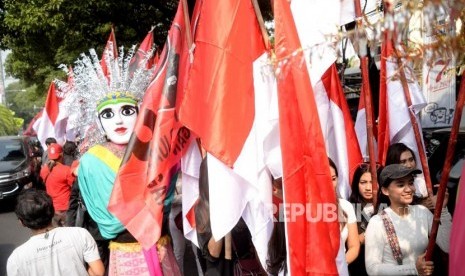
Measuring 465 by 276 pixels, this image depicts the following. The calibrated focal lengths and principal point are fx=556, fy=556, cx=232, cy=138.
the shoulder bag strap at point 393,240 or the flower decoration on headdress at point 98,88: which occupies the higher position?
the flower decoration on headdress at point 98,88

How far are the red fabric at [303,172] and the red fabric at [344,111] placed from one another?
4.91 feet

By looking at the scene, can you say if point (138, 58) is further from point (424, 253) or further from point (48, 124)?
point (48, 124)

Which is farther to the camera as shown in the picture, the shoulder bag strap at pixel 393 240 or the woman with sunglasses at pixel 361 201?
the woman with sunglasses at pixel 361 201

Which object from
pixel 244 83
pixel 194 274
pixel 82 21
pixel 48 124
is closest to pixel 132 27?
pixel 82 21

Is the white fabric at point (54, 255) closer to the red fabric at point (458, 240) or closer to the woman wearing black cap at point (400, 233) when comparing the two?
the woman wearing black cap at point (400, 233)

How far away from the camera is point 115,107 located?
414 cm

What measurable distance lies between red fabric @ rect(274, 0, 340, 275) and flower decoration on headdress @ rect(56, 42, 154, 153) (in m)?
1.72

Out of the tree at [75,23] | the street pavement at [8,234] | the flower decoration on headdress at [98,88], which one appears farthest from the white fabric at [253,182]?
the tree at [75,23]

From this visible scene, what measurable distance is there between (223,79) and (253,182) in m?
0.61

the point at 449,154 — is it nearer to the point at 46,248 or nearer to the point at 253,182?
the point at 253,182

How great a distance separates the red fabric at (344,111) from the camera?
4.35 meters

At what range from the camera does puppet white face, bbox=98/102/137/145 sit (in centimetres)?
410

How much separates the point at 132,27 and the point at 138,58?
7568 millimetres

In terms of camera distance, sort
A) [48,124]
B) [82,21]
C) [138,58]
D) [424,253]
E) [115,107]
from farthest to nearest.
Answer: [82,21] < [48,124] < [138,58] < [115,107] < [424,253]
